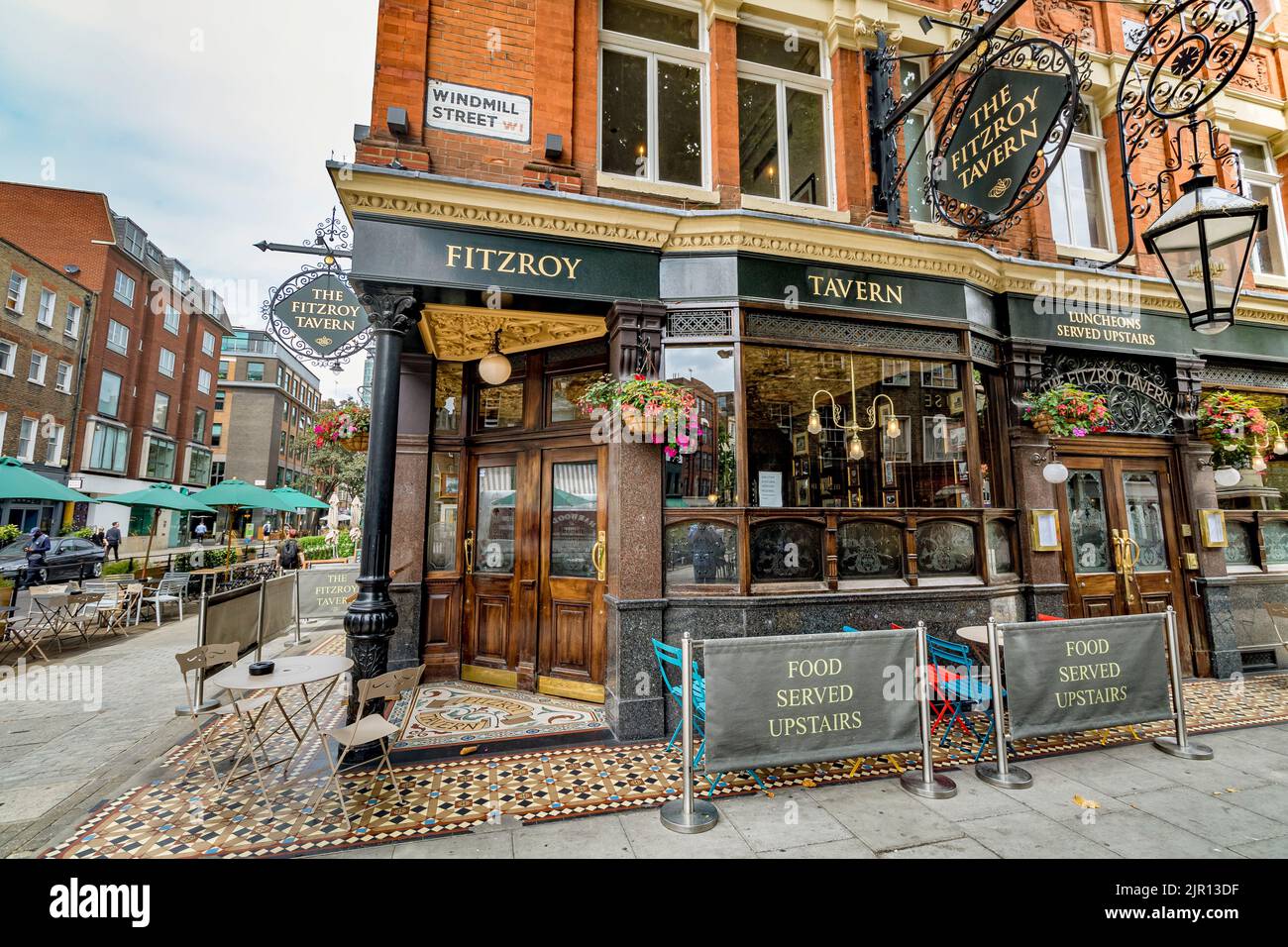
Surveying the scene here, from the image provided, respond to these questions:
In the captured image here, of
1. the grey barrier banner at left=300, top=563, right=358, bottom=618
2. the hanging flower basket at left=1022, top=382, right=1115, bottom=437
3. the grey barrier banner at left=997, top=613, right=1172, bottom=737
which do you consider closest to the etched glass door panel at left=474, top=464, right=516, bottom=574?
the grey barrier banner at left=300, top=563, right=358, bottom=618

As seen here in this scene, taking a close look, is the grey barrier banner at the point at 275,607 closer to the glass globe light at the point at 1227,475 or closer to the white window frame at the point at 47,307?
the glass globe light at the point at 1227,475

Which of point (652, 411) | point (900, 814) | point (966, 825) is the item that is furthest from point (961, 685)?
point (652, 411)

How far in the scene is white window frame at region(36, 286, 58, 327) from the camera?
70.7 feet

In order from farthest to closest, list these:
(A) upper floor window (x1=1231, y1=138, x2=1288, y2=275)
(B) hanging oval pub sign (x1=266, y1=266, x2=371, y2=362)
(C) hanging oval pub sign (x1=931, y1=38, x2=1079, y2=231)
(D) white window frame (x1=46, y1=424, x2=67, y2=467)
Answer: (D) white window frame (x1=46, y1=424, x2=67, y2=467), (A) upper floor window (x1=1231, y1=138, x2=1288, y2=275), (B) hanging oval pub sign (x1=266, y1=266, x2=371, y2=362), (C) hanging oval pub sign (x1=931, y1=38, x2=1079, y2=231)

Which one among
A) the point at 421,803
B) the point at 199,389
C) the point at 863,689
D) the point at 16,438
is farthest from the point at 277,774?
the point at 199,389

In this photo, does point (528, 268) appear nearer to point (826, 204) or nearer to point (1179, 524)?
point (826, 204)

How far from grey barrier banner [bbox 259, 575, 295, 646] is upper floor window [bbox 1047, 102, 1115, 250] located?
1181 centimetres

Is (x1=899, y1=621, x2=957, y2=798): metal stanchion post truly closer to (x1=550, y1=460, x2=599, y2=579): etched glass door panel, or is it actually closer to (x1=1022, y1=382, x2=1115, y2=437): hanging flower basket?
(x1=550, y1=460, x2=599, y2=579): etched glass door panel

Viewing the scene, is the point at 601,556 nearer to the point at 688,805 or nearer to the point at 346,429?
the point at 688,805

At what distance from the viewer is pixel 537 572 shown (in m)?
6.40

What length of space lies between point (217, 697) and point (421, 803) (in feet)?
10.8

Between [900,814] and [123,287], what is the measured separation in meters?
39.1

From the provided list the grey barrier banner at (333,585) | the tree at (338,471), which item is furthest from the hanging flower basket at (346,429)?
the tree at (338,471)

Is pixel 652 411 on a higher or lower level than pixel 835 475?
higher
